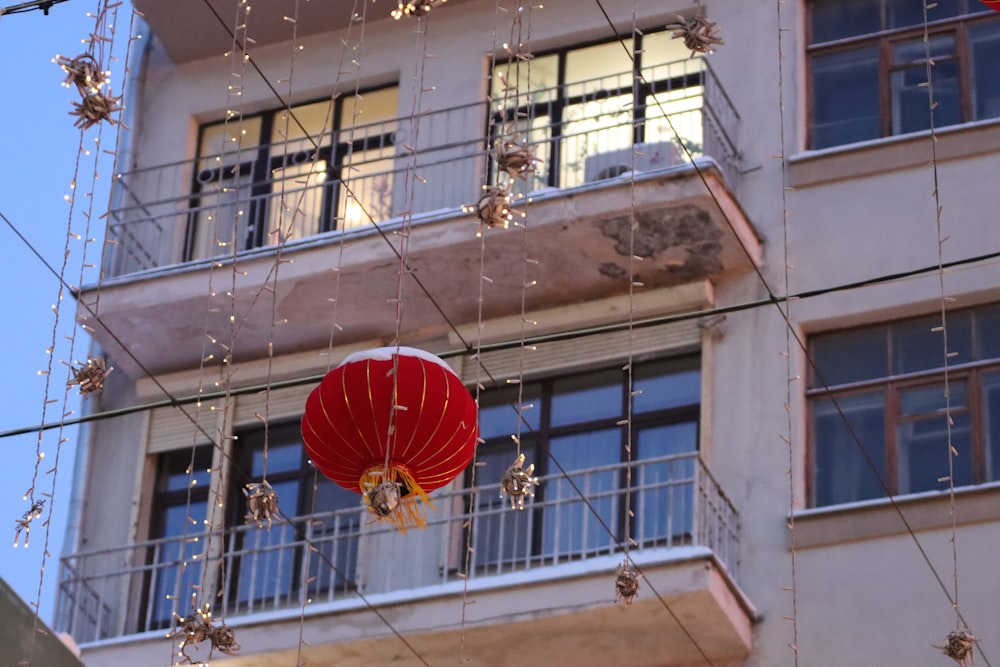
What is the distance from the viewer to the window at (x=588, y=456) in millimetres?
12805

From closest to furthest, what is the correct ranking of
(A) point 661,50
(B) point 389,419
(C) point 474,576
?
(B) point 389,419
(C) point 474,576
(A) point 661,50

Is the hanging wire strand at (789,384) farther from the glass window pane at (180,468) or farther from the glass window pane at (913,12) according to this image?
the glass window pane at (180,468)

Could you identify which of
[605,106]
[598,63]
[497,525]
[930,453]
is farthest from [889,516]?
[598,63]

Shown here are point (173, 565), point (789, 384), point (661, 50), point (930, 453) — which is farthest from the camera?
point (661, 50)

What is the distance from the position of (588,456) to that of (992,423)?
2612 millimetres

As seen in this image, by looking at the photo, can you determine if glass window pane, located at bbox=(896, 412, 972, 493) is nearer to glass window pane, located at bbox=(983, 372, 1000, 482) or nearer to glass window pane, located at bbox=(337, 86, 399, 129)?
glass window pane, located at bbox=(983, 372, 1000, 482)

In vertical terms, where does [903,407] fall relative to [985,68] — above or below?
below

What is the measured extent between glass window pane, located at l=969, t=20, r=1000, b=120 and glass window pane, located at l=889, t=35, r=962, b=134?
0.39 ft

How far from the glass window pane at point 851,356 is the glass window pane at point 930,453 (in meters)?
0.47

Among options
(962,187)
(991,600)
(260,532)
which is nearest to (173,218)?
(260,532)

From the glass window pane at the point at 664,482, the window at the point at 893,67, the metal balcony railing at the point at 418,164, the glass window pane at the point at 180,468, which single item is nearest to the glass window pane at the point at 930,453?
the glass window pane at the point at 664,482

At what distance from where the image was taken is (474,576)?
12867mm

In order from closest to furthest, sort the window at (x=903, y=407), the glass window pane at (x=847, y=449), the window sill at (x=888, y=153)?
the window at (x=903, y=407) < the glass window pane at (x=847, y=449) < the window sill at (x=888, y=153)

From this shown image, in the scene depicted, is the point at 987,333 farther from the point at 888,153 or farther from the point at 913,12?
the point at 913,12
